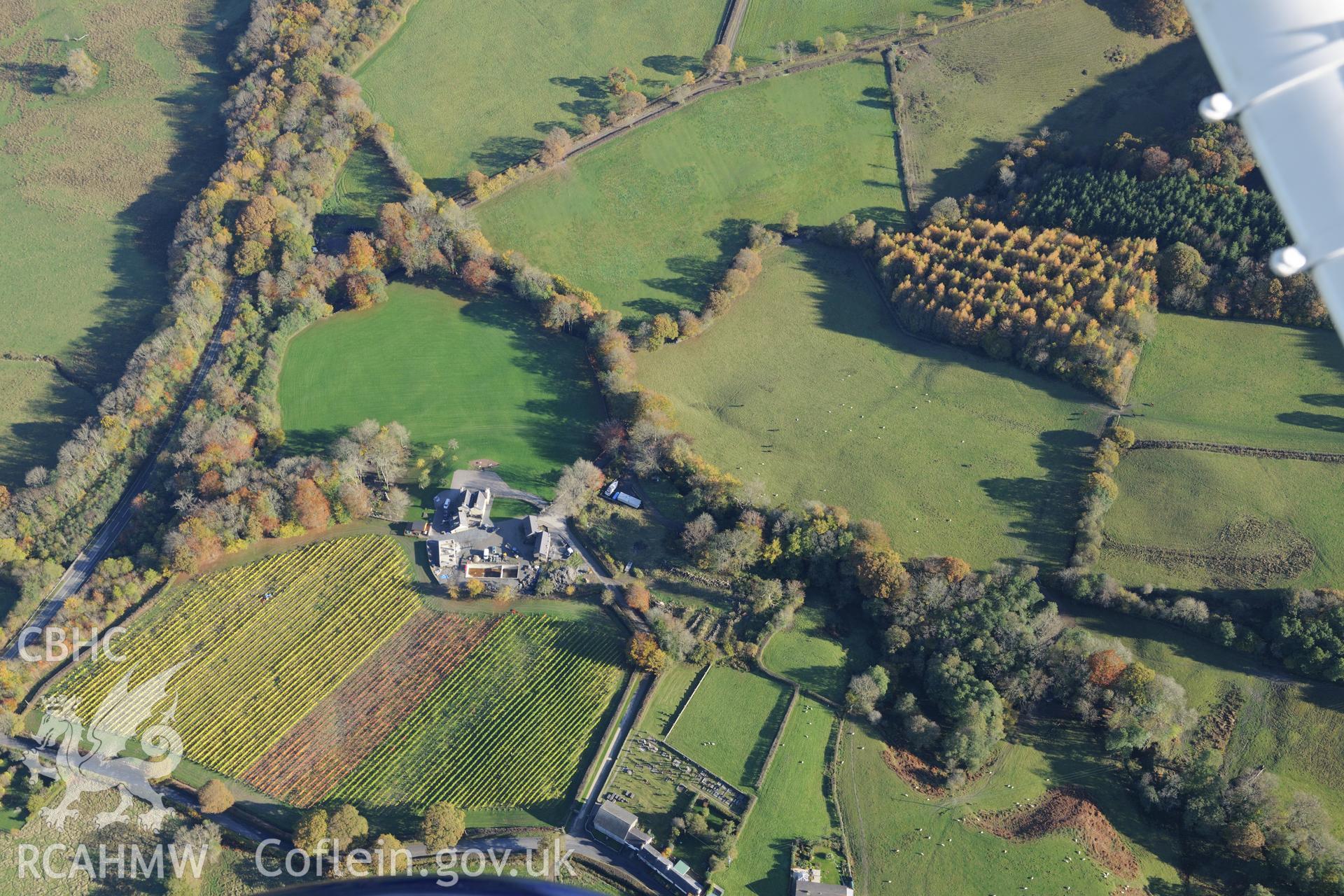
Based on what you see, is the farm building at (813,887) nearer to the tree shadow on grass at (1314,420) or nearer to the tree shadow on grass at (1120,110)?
the tree shadow on grass at (1314,420)

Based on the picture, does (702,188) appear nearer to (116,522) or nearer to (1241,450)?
(1241,450)

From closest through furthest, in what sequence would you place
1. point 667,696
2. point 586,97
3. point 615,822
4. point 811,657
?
point 615,822 < point 667,696 < point 811,657 < point 586,97

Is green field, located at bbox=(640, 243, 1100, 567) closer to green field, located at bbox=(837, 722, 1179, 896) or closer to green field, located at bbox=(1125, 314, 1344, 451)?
green field, located at bbox=(1125, 314, 1344, 451)

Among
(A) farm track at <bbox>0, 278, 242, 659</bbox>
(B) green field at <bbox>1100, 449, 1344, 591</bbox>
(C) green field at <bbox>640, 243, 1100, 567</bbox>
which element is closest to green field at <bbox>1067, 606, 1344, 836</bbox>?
(B) green field at <bbox>1100, 449, 1344, 591</bbox>

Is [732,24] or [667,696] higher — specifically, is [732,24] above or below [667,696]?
above

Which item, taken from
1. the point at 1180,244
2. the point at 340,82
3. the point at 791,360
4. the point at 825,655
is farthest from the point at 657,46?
the point at 825,655

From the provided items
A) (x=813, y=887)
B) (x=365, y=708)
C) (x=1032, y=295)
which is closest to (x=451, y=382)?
(x=365, y=708)

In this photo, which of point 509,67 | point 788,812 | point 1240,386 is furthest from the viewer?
point 509,67
